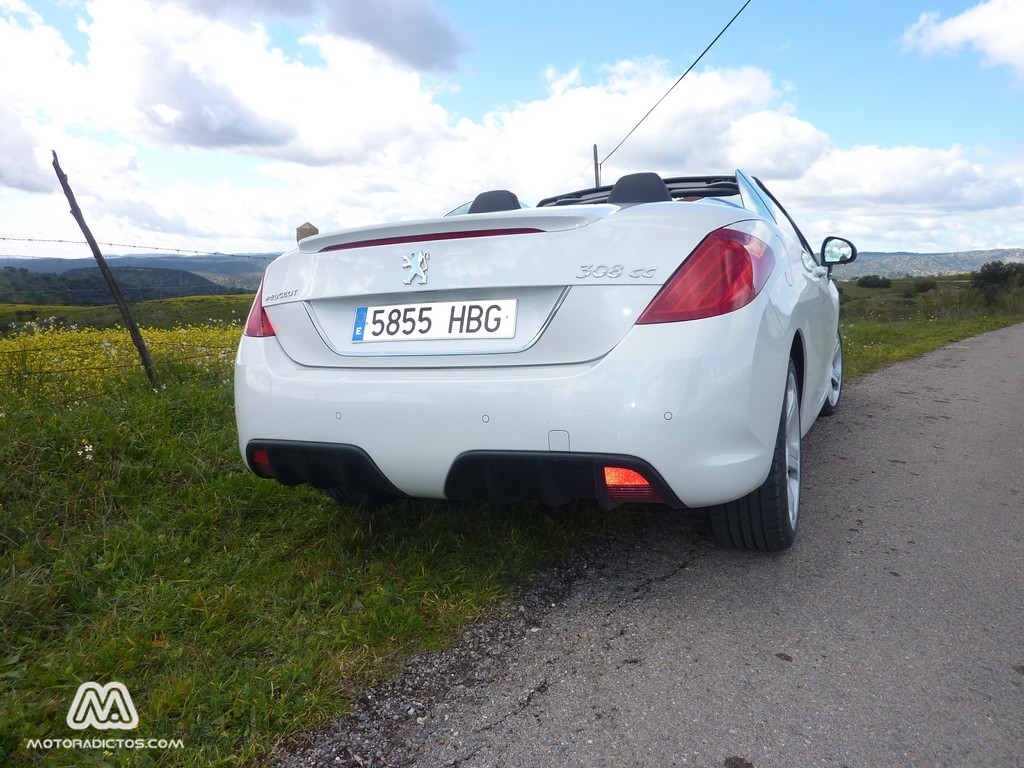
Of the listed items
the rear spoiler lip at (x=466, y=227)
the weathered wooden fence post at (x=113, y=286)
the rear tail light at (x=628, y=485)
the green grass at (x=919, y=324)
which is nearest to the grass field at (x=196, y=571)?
the weathered wooden fence post at (x=113, y=286)

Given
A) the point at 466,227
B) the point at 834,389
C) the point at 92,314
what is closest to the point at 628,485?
the point at 466,227

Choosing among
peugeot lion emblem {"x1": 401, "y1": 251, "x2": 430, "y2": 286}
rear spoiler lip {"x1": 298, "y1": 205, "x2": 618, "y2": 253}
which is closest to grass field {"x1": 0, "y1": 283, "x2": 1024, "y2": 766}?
peugeot lion emblem {"x1": 401, "y1": 251, "x2": 430, "y2": 286}

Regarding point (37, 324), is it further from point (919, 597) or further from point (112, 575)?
point (919, 597)

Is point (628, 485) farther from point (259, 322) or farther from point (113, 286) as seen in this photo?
point (113, 286)

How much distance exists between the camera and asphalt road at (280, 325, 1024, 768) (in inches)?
68.2

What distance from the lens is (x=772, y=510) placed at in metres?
2.60

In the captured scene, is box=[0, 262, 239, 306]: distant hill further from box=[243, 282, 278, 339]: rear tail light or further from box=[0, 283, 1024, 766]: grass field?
box=[243, 282, 278, 339]: rear tail light

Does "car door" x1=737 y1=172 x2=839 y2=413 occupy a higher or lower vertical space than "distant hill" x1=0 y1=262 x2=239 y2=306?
lower

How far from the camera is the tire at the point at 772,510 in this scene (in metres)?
2.56

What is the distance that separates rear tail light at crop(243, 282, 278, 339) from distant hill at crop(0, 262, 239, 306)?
11.9 ft

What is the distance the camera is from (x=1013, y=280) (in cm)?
2734

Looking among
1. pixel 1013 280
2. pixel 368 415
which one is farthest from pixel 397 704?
pixel 1013 280

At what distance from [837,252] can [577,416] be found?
2.94 m

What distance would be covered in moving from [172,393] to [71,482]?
112cm
